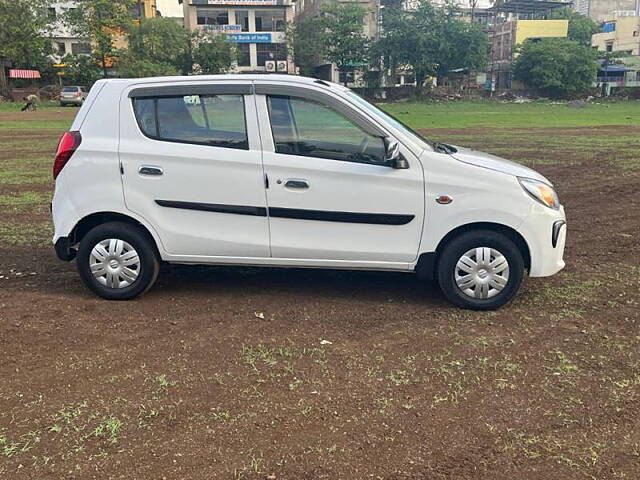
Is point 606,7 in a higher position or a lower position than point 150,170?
higher

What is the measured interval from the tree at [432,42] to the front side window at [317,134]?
6061 cm

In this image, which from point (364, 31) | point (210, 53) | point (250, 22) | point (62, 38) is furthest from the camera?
point (250, 22)

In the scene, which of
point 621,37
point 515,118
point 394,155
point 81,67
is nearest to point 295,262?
point 394,155

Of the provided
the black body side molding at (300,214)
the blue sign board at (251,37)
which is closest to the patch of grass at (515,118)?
the black body side molding at (300,214)

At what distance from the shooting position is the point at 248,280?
239 inches

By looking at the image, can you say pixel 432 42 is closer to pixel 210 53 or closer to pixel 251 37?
pixel 210 53

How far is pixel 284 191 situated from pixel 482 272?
1.81 m

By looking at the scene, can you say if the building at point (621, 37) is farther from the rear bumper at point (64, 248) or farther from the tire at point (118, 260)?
the rear bumper at point (64, 248)

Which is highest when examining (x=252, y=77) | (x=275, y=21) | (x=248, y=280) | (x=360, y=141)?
(x=275, y=21)

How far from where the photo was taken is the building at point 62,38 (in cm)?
5800

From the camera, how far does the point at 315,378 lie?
398cm

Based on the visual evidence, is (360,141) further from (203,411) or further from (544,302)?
(203,411)

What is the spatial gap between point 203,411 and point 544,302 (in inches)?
130

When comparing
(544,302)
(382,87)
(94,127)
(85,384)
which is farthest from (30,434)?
(382,87)
